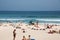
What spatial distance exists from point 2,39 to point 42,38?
95.9 inches

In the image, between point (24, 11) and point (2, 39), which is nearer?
point (2, 39)

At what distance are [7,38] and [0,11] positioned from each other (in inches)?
1812

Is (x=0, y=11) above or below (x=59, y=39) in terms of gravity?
below

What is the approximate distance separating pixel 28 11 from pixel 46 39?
4523 centimetres

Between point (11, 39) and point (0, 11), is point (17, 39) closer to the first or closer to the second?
point (11, 39)

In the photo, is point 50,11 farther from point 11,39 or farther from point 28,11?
point 11,39

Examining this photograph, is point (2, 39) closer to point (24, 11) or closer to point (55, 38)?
point (55, 38)

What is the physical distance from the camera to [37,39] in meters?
11.3

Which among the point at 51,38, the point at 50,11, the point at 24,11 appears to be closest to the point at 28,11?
the point at 24,11

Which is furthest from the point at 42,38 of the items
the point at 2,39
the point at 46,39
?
the point at 2,39

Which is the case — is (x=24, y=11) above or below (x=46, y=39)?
below

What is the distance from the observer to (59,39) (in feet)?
37.4

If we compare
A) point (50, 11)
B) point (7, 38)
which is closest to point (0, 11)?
point (50, 11)

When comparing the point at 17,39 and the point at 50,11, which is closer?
the point at 17,39
